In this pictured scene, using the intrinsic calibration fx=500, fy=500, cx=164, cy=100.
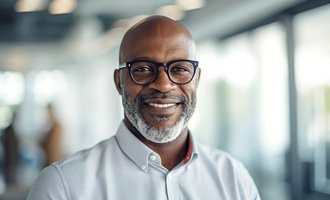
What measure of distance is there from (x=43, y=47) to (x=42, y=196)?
37.1 feet

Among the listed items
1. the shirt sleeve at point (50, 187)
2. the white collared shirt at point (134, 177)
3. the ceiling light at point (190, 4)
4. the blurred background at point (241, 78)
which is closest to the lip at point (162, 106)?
the white collared shirt at point (134, 177)

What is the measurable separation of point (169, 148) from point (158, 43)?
278mm

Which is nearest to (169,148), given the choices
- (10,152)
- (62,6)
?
(10,152)

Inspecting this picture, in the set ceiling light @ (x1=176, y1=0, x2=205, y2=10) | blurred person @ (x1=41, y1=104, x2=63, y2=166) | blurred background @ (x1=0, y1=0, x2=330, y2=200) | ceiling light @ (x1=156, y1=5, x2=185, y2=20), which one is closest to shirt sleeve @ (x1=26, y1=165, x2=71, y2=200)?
blurred background @ (x1=0, y1=0, x2=330, y2=200)

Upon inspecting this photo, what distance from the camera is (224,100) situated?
6.75 meters

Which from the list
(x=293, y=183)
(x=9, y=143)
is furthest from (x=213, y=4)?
(x=9, y=143)

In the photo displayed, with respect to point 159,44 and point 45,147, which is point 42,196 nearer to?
point 159,44

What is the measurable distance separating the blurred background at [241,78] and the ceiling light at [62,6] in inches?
0.8

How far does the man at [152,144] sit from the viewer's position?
1.22m

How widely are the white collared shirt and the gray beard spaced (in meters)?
0.04

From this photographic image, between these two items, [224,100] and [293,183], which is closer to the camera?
[293,183]

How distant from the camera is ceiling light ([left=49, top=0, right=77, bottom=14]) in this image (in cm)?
593

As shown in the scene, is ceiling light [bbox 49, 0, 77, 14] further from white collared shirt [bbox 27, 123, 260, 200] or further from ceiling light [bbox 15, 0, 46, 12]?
white collared shirt [bbox 27, 123, 260, 200]

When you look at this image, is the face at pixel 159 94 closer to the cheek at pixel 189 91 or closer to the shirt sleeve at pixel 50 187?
the cheek at pixel 189 91
